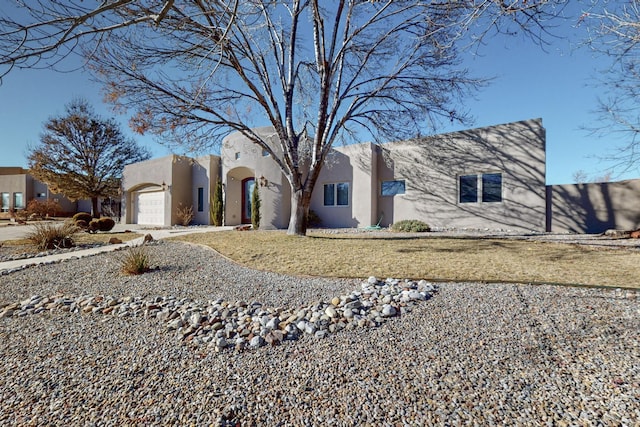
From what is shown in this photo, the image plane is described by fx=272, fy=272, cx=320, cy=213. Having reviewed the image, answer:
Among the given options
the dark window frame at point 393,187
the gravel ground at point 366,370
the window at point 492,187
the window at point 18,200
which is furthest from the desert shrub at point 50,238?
the window at point 18,200

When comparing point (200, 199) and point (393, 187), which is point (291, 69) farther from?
point (200, 199)

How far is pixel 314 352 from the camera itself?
2418 millimetres

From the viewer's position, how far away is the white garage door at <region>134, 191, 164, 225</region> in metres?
16.9

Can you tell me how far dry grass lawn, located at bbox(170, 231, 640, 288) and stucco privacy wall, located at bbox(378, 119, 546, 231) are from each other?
3810mm

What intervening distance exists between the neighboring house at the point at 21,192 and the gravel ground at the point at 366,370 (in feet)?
105

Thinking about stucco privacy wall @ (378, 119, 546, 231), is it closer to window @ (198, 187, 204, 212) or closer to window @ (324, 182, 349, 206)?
window @ (324, 182, 349, 206)

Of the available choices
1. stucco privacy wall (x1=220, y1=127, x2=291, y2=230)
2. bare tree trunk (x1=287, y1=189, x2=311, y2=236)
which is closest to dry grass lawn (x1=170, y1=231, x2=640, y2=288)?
bare tree trunk (x1=287, y1=189, x2=311, y2=236)

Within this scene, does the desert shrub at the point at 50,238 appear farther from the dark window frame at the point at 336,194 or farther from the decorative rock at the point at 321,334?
the dark window frame at the point at 336,194

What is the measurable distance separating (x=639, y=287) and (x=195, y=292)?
6.07 metres

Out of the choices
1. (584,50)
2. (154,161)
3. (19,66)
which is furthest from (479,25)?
(154,161)

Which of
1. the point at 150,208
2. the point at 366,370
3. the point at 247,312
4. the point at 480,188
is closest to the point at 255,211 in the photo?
the point at 150,208

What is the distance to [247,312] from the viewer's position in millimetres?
3209

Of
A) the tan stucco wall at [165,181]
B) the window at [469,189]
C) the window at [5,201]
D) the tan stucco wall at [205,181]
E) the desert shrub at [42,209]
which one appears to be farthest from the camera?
the window at [5,201]

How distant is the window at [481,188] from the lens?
35.7 feet
